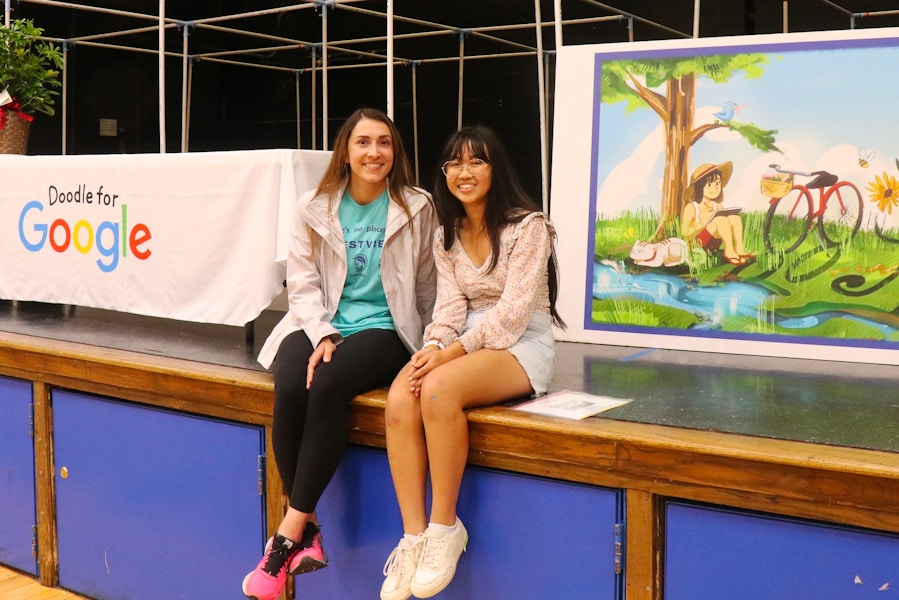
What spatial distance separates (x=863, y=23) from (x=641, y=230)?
4730 millimetres

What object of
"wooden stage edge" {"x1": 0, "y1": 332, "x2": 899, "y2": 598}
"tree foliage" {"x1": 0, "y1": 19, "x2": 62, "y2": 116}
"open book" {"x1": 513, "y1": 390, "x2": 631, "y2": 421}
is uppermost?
"tree foliage" {"x1": 0, "y1": 19, "x2": 62, "y2": 116}

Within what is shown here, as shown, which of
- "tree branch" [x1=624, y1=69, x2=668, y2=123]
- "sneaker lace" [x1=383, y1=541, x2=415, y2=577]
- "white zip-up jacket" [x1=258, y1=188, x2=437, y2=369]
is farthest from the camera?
"tree branch" [x1=624, y1=69, x2=668, y2=123]

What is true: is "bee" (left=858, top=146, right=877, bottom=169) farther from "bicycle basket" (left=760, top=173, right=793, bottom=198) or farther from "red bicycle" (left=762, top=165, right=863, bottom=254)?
"bicycle basket" (left=760, top=173, right=793, bottom=198)

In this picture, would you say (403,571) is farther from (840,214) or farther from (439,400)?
(840,214)

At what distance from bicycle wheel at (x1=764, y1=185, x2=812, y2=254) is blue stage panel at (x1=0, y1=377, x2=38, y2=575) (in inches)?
85.7

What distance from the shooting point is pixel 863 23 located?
6582 millimetres

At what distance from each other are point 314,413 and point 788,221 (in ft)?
4.55

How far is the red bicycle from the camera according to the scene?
255 cm

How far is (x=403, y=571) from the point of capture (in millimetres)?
1943

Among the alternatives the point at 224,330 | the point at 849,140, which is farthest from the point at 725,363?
the point at 224,330

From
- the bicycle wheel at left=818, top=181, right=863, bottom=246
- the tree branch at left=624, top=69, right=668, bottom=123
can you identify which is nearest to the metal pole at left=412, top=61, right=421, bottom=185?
the tree branch at left=624, top=69, right=668, bottom=123

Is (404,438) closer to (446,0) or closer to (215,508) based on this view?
(215,508)

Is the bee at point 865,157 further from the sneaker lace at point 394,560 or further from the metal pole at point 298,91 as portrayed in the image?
the metal pole at point 298,91

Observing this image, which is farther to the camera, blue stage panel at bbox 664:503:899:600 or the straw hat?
the straw hat
